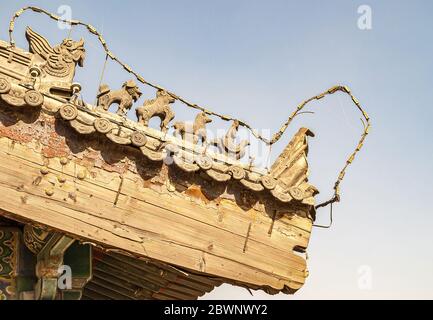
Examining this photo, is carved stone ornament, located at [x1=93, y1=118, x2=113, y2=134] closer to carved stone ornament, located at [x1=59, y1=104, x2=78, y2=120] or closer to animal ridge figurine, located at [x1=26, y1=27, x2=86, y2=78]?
carved stone ornament, located at [x1=59, y1=104, x2=78, y2=120]

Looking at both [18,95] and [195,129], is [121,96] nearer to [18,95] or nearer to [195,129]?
[195,129]

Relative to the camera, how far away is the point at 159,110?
5.49 metres

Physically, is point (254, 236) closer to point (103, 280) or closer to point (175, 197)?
point (175, 197)

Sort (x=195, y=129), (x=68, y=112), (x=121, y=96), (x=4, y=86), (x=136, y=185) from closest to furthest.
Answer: (x=4, y=86)
(x=68, y=112)
(x=136, y=185)
(x=121, y=96)
(x=195, y=129)

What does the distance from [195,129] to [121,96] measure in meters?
0.70

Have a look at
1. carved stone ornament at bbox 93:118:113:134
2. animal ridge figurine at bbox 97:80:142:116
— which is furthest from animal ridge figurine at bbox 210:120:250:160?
carved stone ornament at bbox 93:118:113:134

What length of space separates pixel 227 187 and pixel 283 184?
537mm

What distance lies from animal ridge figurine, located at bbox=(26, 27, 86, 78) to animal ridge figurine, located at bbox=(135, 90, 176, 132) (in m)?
0.67

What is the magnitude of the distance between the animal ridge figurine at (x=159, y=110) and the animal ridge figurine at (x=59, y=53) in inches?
26.3

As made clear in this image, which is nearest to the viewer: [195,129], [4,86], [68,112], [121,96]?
[4,86]

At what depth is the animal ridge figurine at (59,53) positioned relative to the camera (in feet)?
17.5

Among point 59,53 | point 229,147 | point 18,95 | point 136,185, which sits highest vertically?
point 59,53

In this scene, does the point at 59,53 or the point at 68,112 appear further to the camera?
the point at 59,53

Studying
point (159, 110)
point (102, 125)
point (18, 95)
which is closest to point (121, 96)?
point (159, 110)
